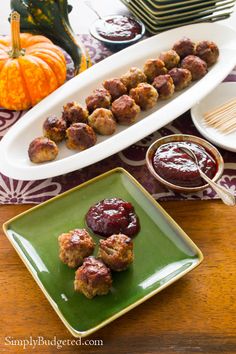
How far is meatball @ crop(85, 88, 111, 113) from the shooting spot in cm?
202

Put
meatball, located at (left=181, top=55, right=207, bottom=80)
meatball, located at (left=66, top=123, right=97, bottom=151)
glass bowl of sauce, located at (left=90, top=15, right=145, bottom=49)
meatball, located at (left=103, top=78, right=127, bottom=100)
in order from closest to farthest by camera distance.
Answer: meatball, located at (left=66, top=123, right=97, bottom=151) → meatball, located at (left=103, top=78, right=127, bottom=100) → meatball, located at (left=181, top=55, right=207, bottom=80) → glass bowl of sauce, located at (left=90, top=15, right=145, bottom=49)

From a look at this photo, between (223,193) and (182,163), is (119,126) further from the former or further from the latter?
(223,193)

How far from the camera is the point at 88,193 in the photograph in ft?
5.61

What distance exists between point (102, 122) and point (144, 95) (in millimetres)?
245

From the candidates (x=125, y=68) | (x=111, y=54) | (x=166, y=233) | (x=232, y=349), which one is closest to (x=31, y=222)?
(x=166, y=233)

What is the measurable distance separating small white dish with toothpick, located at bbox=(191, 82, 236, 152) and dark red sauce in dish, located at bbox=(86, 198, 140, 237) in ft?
1.72

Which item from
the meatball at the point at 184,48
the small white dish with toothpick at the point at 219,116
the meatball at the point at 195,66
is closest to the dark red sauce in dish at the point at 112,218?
the small white dish with toothpick at the point at 219,116

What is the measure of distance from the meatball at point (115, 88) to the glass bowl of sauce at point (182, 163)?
0.37 m

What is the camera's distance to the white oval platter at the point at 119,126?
1.79 meters

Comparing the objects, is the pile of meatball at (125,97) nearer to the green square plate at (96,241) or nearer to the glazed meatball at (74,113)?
the glazed meatball at (74,113)

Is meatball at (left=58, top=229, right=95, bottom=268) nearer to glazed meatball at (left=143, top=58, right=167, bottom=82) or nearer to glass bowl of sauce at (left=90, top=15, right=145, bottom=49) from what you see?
glazed meatball at (left=143, top=58, right=167, bottom=82)

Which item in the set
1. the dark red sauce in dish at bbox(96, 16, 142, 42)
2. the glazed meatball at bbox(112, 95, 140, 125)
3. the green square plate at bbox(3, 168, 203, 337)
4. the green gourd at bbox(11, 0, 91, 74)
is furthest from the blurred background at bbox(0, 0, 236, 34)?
the green square plate at bbox(3, 168, 203, 337)

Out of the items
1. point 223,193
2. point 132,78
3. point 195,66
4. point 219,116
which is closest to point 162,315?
point 223,193

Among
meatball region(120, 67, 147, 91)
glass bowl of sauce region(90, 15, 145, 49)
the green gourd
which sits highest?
the green gourd
